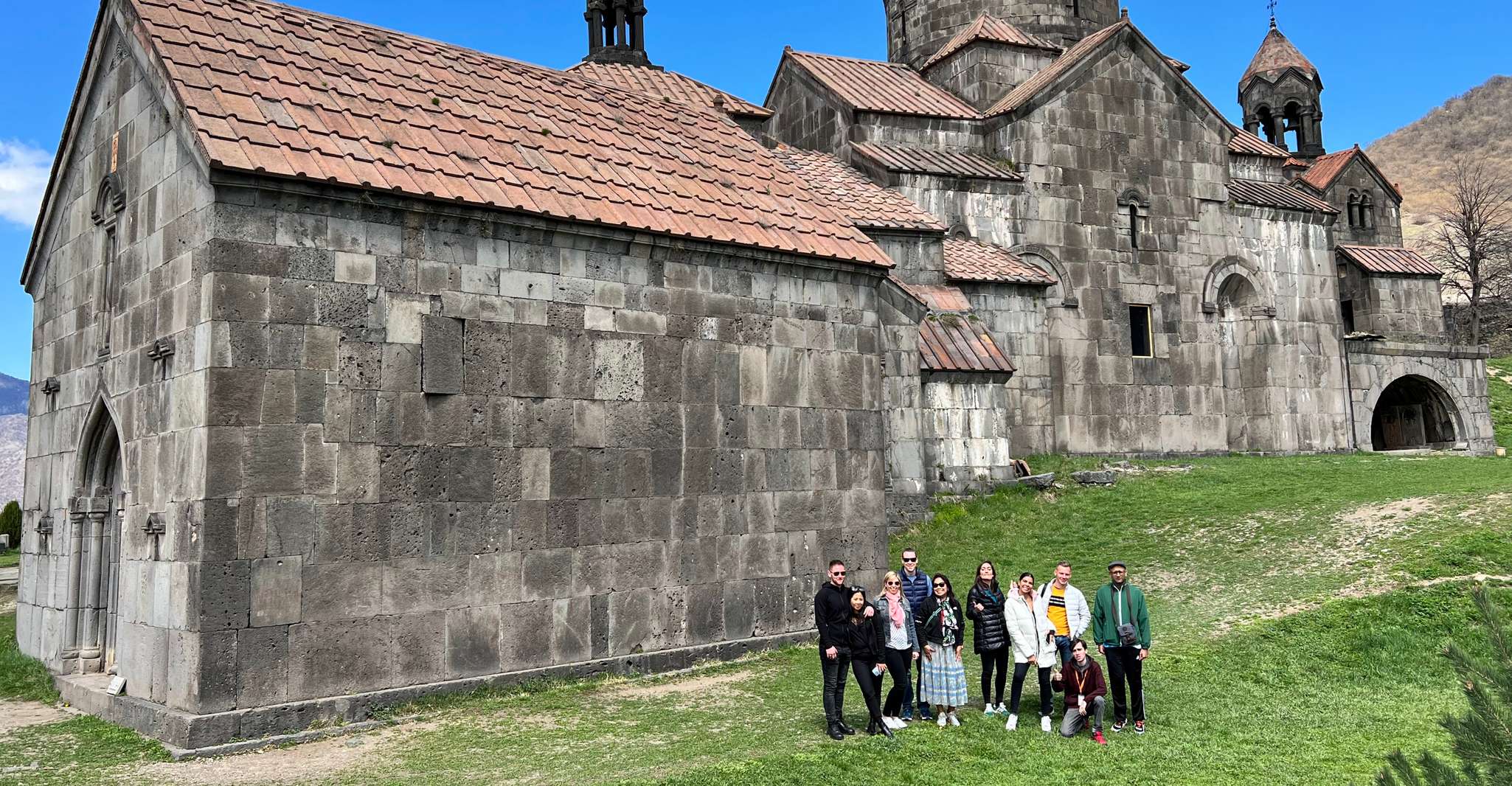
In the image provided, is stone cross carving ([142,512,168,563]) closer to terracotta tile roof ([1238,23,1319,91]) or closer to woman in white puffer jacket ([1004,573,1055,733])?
woman in white puffer jacket ([1004,573,1055,733])

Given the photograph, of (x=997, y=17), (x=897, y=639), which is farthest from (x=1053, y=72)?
(x=897, y=639)

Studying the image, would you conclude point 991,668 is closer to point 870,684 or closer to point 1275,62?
point 870,684

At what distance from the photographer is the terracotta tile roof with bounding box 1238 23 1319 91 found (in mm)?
30469

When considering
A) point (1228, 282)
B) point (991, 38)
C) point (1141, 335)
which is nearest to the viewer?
point (1141, 335)

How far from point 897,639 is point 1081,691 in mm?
1338

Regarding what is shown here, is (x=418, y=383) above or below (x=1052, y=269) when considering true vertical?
below

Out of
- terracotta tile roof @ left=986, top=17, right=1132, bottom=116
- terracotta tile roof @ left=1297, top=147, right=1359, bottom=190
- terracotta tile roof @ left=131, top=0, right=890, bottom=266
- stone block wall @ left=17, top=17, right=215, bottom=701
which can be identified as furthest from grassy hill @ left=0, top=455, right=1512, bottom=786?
terracotta tile roof @ left=1297, top=147, right=1359, bottom=190

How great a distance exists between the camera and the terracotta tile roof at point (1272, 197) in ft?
72.2

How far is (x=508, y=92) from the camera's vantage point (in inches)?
447

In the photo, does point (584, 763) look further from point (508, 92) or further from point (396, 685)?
point (508, 92)

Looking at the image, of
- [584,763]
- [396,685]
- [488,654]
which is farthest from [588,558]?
[584,763]

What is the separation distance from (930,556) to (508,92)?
25.2 feet

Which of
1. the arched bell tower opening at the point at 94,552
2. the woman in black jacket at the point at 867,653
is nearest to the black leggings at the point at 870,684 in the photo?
the woman in black jacket at the point at 867,653

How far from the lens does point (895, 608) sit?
791cm
